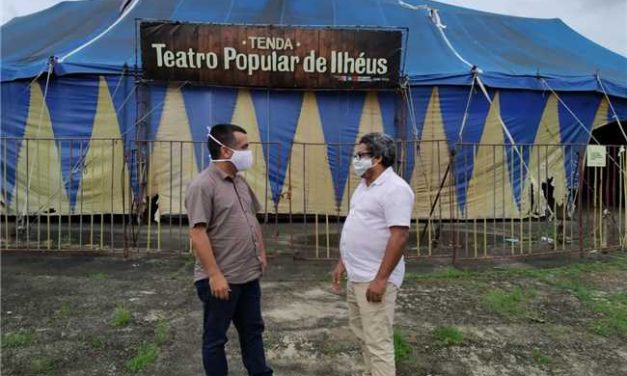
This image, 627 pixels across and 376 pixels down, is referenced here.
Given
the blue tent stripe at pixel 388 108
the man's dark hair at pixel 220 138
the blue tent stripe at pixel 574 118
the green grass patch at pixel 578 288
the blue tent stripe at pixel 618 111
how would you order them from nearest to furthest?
the man's dark hair at pixel 220 138
the green grass patch at pixel 578 288
the blue tent stripe at pixel 388 108
the blue tent stripe at pixel 574 118
the blue tent stripe at pixel 618 111

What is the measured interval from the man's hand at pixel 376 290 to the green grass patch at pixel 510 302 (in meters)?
2.46

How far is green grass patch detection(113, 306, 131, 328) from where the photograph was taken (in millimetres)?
4871

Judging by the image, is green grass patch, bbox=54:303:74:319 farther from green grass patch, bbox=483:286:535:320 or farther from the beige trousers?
green grass patch, bbox=483:286:535:320

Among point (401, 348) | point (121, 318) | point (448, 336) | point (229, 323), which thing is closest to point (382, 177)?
point (229, 323)

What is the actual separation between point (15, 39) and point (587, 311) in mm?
11653

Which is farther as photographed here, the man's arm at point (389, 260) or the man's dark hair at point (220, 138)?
the man's dark hair at point (220, 138)

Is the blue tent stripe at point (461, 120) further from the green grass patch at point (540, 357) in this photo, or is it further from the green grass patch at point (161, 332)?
the green grass patch at point (161, 332)

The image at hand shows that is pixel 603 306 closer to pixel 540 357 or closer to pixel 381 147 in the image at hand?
pixel 540 357

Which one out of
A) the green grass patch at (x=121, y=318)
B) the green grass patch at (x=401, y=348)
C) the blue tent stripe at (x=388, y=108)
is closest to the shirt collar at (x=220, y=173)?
the green grass patch at (x=401, y=348)

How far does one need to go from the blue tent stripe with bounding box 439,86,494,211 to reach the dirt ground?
370 cm

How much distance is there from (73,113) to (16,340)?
6.66 m

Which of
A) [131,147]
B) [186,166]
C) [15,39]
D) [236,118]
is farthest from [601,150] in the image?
[15,39]

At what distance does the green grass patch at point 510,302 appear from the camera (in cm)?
535

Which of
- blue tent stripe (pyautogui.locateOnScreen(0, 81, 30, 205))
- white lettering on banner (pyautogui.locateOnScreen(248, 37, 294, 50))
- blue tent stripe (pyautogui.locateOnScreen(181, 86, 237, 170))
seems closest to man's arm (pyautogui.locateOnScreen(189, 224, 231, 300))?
blue tent stripe (pyautogui.locateOnScreen(181, 86, 237, 170))
